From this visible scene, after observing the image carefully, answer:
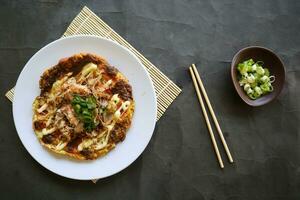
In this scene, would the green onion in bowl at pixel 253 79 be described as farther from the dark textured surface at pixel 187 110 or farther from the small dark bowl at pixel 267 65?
the dark textured surface at pixel 187 110

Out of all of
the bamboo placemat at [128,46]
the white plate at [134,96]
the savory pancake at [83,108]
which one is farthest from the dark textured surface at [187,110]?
the savory pancake at [83,108]

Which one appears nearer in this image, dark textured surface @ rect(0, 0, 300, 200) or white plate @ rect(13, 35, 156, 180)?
white plate @ rect(13, 35, 156, 180)

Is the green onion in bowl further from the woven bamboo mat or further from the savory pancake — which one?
the savory pancake

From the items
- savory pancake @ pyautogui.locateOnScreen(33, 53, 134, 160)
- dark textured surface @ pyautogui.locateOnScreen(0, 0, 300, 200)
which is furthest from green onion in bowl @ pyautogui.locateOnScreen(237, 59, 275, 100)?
savory pancake @ pyautogui.locateOnScreen(33, 53, 134, 160)

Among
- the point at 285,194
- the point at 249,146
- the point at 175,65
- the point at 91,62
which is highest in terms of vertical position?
the point at 91,62

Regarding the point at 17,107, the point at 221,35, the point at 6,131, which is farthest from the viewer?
the point at 221,35

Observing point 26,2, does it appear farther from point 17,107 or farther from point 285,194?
point 285,194

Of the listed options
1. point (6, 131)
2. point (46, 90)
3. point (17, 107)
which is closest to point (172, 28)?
point (46, 90)
